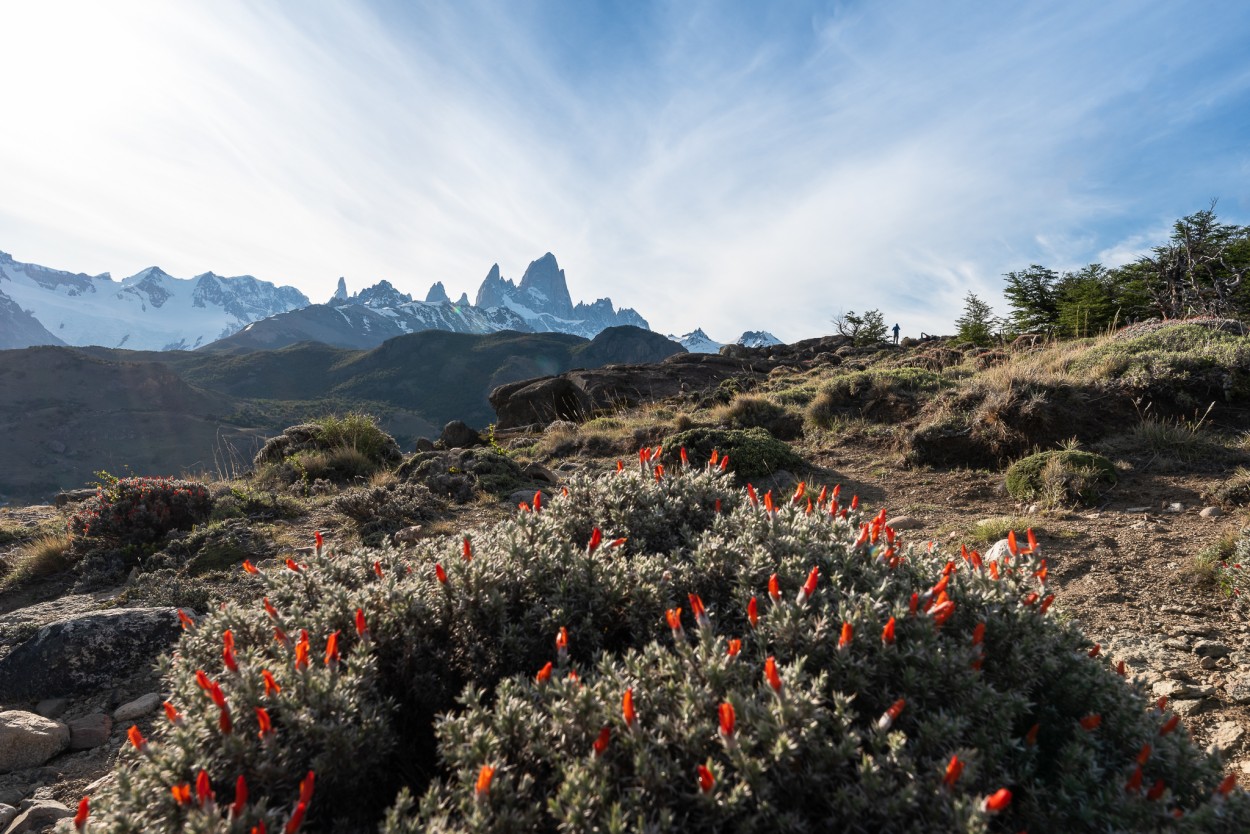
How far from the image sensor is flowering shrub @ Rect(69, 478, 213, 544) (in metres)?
6.42

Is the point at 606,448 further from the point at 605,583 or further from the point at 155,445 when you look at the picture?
the point at 155,445

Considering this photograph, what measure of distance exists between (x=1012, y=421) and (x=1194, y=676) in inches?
219

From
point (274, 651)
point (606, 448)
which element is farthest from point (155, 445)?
point (274, 651)

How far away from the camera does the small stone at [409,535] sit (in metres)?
6.07

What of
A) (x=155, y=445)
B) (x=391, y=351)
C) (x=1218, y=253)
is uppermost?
(x=391, y=351)

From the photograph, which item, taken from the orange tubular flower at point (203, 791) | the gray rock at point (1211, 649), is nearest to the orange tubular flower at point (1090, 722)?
the gray rock at point (1211, 649)

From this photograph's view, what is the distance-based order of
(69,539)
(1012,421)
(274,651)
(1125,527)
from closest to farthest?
(274,651)
(1125,527)
(69,539)
(1012,421)

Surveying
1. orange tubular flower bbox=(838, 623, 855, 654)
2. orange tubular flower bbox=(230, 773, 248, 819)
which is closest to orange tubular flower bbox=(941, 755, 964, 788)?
orange tubular flower bbox=(838, 623, 855, 654)

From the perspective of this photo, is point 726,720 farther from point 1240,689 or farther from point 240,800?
point 1240,689

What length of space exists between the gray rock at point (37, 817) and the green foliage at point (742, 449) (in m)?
6.95

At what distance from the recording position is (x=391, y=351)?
144 metres

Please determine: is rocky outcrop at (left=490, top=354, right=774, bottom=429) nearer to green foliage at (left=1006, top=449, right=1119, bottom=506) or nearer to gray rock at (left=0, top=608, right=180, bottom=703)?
green foliage at (left=1006, top=449, right=1119, bottom=506)

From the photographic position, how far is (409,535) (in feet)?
20.5

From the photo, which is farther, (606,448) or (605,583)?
(606,448)
